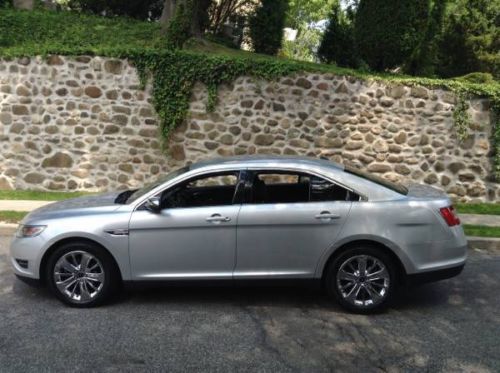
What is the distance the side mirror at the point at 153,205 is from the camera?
5.28 meters

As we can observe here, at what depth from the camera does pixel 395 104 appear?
11.1 metres

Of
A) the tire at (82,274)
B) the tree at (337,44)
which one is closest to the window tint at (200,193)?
the tire at (82,274)

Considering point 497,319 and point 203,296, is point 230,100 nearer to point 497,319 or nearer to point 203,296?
point 203,296

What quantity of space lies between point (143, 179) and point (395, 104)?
5.39 m

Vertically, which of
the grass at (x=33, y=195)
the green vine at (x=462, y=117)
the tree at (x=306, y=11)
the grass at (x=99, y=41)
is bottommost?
the grass at (x=33, y=195)

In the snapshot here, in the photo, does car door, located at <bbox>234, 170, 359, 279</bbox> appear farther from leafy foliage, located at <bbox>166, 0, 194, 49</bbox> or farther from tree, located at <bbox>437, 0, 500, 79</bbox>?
tree, located at <bbox>437, 0, 500, 79</bbox>

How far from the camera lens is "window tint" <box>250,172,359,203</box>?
536cm

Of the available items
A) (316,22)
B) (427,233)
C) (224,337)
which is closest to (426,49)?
(427,233)

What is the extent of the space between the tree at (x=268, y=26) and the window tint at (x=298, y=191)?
12.4 m

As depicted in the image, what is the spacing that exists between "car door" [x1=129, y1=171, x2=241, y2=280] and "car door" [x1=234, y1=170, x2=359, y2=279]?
13 cm

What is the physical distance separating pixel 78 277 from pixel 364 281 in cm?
277

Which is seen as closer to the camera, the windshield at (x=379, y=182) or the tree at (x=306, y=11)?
the windshield at (x=379, y=182)

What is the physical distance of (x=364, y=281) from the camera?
5.23 metres

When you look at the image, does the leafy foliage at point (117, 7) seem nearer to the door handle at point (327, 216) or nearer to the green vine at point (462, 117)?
the green vine at point (462, 117)
